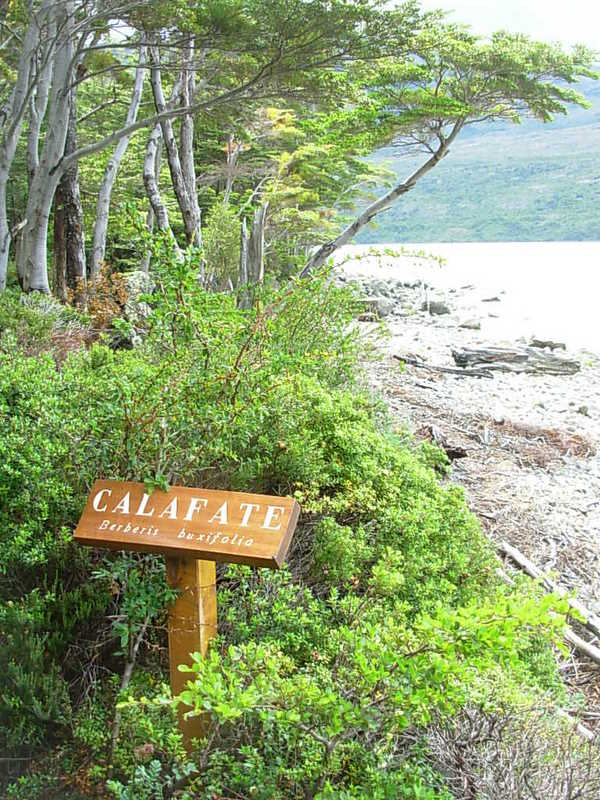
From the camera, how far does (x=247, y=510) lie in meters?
1.94

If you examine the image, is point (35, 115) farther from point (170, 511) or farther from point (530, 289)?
point (530, 289)

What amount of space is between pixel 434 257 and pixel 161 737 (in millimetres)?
4269

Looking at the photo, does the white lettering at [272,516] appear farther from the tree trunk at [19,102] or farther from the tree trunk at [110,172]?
the tree trunk at [110,172]

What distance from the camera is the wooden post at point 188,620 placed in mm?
1999

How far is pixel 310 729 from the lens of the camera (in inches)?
69.3

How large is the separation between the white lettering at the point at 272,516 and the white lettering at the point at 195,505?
17 centimetres

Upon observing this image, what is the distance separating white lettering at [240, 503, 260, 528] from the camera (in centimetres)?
192

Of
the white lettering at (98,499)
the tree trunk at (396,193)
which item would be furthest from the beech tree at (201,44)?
the white lettering at (98,499)

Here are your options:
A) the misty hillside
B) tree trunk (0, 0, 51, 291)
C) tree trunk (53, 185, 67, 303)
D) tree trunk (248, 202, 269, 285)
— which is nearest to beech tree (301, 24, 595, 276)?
tree trunk (248, 202, 269, 285)

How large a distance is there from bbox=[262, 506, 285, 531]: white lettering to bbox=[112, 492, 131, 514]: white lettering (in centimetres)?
38

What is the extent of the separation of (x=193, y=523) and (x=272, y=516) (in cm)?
21

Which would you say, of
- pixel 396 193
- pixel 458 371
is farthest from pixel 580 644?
pixel 396 193

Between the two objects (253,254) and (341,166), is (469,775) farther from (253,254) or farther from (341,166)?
(341,166)

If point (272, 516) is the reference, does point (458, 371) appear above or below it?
below
